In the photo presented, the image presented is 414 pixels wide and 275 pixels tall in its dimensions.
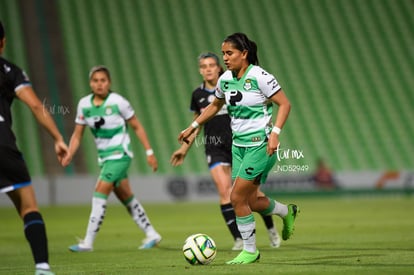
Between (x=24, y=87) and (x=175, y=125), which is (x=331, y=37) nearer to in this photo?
(x=175, y=125)

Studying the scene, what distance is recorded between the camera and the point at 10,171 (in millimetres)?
6797

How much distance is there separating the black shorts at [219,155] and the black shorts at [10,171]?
4.54 m

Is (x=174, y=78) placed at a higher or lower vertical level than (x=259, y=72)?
lower

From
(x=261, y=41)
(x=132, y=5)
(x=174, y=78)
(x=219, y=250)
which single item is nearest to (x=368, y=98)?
(x=261, y=41)

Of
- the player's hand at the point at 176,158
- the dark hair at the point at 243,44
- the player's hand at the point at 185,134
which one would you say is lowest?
the player's hand at the point at 176,158

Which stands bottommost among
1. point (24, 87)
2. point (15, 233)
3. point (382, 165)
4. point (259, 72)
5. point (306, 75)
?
point (382, 165)

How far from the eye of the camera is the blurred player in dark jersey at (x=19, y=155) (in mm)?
6785

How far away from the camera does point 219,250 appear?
35.0 feet

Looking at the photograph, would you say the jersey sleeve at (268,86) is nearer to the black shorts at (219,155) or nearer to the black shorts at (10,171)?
the black shorts at (10,171)

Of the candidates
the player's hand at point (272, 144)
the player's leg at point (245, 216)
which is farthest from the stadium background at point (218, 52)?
the player's hand at point (272, 144)

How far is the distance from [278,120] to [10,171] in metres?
2.65

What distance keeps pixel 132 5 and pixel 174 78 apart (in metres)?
4.80

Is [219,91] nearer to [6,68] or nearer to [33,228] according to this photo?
[6,68]

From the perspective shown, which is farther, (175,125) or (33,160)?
(175,125)
